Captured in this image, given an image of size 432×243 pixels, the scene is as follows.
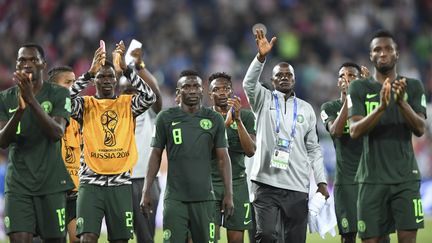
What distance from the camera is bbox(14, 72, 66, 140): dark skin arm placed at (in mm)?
8516

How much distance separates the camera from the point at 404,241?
8672 millimetres

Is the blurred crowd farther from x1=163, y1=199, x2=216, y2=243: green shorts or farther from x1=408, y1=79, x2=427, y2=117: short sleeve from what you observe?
x1=408, y1=79, x2=427, y2=117: short sleeve

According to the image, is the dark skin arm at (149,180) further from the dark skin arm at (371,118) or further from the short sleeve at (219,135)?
the dark skin arm at (371,118)

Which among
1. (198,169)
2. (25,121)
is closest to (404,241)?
(198,169)

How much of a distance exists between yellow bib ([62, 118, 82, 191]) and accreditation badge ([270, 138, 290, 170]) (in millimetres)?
2292

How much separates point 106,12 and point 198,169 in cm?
1410

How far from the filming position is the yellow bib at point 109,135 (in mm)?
10102

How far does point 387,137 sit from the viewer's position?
8.75 meters

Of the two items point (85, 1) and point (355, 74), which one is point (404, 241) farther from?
point (85, 1)

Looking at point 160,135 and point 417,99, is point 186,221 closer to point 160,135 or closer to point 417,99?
point 160,135

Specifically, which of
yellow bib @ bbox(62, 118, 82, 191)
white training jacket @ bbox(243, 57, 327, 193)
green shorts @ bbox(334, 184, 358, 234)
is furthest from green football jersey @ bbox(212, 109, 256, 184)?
yellow bib @ bbox(62, 118, 82, 191)

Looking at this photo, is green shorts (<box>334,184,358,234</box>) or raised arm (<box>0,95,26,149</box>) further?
green shorts (<box>334,184,358,234</box>)

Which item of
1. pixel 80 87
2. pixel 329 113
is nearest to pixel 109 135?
pixel 80 87

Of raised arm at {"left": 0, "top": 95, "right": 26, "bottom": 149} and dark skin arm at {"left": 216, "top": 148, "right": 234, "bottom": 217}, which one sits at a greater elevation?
raised arm at {"left": 0, "top": 95, "right": 26, "bottom": 149}
